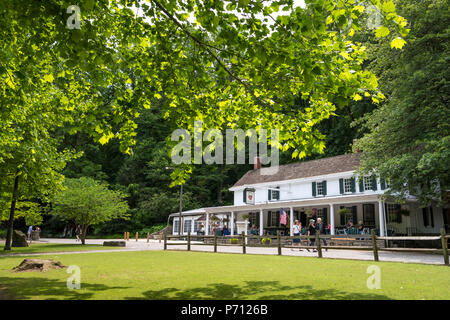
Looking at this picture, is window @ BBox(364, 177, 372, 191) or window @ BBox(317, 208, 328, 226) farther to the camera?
window @ BBox(317, 208, 328, 226)

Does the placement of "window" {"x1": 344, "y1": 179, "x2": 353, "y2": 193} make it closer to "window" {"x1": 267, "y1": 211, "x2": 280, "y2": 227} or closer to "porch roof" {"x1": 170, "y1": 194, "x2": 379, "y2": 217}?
"porch roof" {"x1": 170, "y1": 194, "x2": 379, "y2": 217}

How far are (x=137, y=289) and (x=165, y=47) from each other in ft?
16.8

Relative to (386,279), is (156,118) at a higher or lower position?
higher

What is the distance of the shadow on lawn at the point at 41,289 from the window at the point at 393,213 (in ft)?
77.0

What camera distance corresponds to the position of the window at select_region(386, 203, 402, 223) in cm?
2581

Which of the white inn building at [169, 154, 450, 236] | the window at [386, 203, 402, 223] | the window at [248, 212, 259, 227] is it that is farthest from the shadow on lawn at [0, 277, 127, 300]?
the window at [248, 212, 259, 227]

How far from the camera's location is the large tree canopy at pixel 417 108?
18.9 meters

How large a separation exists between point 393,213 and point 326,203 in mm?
4701

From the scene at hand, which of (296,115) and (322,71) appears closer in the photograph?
(322,71)

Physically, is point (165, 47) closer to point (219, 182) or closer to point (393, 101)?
point (393, 101)

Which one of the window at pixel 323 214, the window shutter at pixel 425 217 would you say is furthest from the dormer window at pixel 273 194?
the window shutter at pixel 425 217
